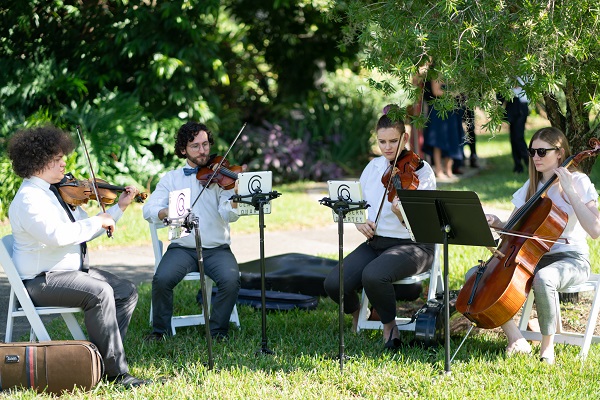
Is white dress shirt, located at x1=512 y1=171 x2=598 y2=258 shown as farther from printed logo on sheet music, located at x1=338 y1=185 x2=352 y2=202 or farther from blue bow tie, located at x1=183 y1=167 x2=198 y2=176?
blue bow tie, located at x1=183 y1=167 x2=198 y2=176

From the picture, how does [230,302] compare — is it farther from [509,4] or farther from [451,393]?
[509,4]

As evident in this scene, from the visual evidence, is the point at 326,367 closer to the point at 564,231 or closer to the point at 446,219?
the point at 446,219

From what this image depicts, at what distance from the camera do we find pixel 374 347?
4.98m

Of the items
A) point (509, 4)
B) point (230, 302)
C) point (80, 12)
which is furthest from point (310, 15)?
point (509, 4)

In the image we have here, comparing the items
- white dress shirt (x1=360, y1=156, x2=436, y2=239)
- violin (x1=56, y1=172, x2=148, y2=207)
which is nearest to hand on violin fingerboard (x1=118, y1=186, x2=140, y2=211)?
violin (x1=56, y1=172, x2=148, y2=207)

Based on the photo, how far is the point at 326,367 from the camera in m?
4.58

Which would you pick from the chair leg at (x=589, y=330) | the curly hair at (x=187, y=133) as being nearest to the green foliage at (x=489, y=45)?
the chair leg at (x=589, y=330)

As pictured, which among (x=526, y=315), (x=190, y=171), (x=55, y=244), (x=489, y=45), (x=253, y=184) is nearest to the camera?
(x=489, y=45)

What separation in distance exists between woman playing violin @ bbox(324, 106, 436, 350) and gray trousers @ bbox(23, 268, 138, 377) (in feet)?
4.54

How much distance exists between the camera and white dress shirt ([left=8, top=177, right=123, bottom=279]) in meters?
4.37

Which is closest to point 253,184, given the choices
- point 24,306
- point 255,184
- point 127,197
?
point 255,184

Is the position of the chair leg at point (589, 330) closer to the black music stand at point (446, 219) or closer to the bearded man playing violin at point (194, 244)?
the black music stand at point (446, 219)

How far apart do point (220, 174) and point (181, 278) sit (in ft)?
2.26

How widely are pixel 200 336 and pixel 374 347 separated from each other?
1.12 m
